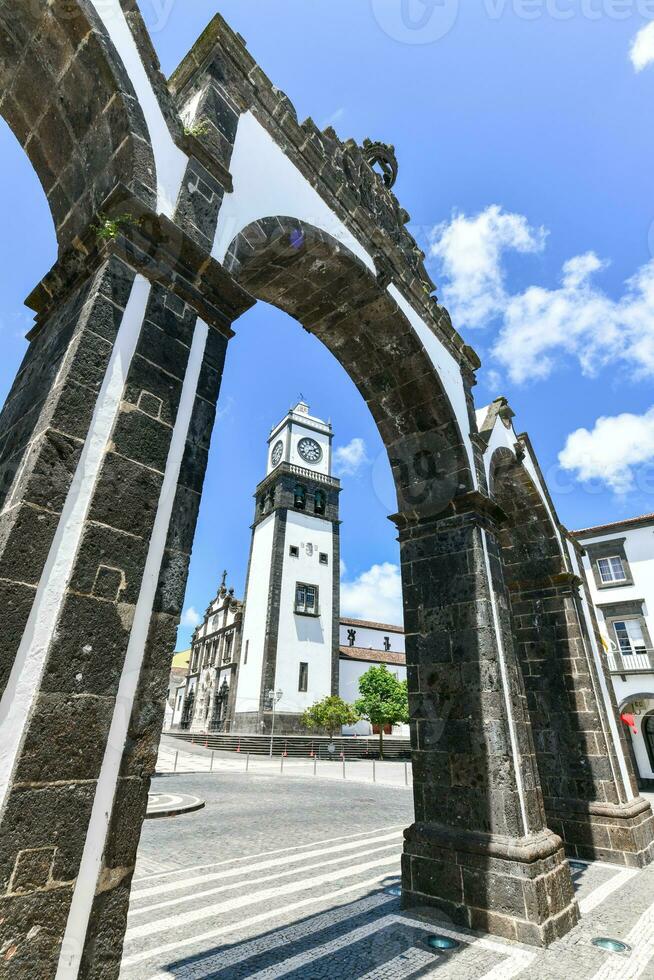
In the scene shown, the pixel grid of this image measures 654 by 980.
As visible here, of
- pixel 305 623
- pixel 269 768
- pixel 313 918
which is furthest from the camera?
pixel 305 623

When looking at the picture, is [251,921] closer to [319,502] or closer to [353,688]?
[319,502]

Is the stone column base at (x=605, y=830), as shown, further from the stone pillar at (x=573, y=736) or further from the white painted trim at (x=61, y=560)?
the white painted trim at (x=61, y=560)

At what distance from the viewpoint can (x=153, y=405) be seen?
2678 millimetres

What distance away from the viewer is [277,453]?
35250 mm

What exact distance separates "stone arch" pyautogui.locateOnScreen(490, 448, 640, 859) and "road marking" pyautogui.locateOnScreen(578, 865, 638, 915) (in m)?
0.59

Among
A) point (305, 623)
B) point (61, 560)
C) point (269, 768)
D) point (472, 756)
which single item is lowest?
point (269, 768)

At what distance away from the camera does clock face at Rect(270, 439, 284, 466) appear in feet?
113

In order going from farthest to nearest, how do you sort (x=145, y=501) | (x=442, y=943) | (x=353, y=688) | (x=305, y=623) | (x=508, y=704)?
(x=353, y=688) → (x=305, y=623) → (x=508, y=704) → (x=442, y=943) → (x=145, y=501)

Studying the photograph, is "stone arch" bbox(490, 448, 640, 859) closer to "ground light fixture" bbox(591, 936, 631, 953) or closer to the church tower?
"ground light fixture" bbox(591, 936, 631, 953)

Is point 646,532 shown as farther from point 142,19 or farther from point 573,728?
point 142,19

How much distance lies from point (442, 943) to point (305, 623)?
26.3 meters

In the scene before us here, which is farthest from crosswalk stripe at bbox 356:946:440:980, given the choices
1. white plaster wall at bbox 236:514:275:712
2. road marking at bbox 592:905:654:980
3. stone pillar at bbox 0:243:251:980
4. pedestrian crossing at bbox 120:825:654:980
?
white plaster wall at bbox 236:514:275:712

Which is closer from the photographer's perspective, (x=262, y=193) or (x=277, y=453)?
(x=262, y=193)

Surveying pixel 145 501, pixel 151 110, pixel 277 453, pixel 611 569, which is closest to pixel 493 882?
pixel 145 501
